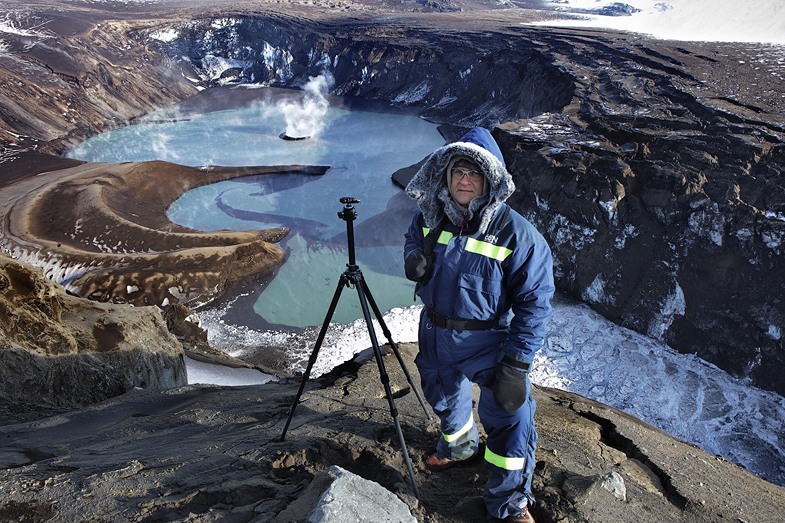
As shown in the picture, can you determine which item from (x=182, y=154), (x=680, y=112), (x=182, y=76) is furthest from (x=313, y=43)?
(x=680, y=112)

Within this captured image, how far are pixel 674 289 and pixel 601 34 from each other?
85.6 ft

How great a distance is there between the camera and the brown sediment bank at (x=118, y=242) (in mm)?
15047

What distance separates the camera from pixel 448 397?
310cm

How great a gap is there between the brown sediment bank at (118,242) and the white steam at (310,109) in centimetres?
1329

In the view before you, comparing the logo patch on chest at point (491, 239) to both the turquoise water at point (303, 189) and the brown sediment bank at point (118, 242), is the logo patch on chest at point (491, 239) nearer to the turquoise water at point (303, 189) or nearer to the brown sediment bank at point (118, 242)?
the turquoise water at point (303, 189)

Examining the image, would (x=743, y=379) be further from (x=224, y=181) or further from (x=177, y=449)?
(x=224, y=181)

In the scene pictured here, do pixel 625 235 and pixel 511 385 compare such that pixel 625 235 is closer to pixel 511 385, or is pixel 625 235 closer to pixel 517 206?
pixel 517 206

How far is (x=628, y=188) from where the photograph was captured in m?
14.4

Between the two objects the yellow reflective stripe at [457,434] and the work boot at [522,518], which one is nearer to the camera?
the work boot at [522,518]

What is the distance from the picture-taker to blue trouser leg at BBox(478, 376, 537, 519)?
273 cm

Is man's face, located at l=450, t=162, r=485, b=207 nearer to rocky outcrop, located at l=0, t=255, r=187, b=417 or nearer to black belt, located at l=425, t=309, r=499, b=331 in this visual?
black belt, located at l=425, t=309, r=499, b=331

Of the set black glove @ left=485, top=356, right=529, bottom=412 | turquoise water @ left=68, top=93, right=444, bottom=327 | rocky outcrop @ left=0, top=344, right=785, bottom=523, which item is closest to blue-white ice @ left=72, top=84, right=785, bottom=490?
turquoise water @ left=68, top=93, right=444, bottom=327

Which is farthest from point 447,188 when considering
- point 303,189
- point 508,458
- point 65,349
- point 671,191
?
point 303,189

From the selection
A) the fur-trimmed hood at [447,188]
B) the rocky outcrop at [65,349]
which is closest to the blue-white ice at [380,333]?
the rocky outcrop at [65,349]
